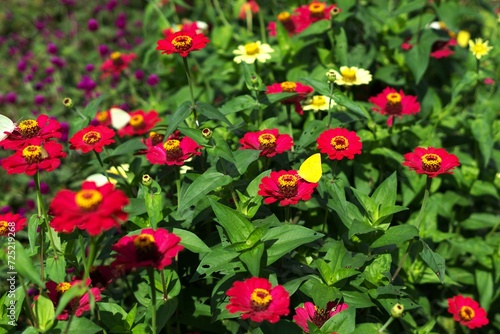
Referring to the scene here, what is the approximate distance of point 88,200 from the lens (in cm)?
113

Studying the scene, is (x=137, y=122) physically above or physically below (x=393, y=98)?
below

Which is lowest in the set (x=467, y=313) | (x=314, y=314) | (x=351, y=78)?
(x=467, y=313)

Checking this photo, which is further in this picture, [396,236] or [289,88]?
[289,88]

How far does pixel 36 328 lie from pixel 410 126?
66.4 inches

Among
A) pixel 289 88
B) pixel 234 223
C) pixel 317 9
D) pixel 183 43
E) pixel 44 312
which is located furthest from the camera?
pixel 317 9

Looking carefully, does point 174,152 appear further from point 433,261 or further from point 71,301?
point 433,261

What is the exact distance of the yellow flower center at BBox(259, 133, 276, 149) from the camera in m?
1.72

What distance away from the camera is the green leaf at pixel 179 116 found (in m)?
1.74

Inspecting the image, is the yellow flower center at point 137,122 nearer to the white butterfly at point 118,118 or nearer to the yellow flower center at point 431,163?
the white butterfly at point 118,118

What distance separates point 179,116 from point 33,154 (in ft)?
1.64

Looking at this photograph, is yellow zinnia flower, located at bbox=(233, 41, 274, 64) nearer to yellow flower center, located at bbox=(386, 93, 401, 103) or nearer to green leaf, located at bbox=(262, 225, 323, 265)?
yellow flower center, located at bbox=(386, 93, 401, 103)

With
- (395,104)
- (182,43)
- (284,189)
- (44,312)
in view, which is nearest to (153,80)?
(182,43)

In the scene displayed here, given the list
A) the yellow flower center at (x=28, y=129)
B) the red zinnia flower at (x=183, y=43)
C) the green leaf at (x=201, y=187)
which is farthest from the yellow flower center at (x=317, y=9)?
the yellow flower center at (x=28, y=129)

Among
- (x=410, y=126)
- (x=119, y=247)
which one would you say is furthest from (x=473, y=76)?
(x=119, y=247)
